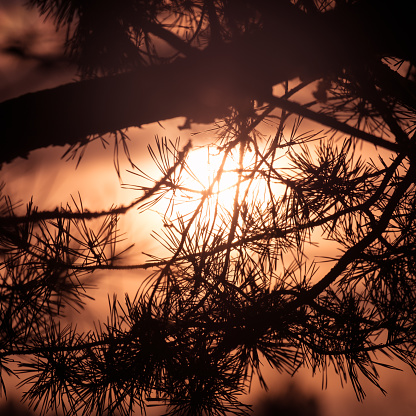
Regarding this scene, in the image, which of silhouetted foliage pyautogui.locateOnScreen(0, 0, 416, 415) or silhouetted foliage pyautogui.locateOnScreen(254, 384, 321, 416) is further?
silhouetted foliage pyautogui.locateOnScreen(254, 384, 321, 416)

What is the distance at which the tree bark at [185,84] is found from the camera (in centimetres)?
67

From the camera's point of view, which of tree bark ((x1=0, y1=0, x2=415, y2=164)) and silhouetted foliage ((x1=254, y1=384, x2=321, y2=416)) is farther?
silhouetted foliage ((x1=254, y1=384, x2=321, y2=416))

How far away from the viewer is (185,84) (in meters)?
0.69

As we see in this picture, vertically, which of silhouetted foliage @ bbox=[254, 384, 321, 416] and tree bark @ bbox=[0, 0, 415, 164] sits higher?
tree bark @ bbox=[0, 0, 415, 164]

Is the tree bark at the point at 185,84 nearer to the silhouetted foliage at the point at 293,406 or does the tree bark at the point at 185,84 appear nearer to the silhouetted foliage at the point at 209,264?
A: the silhouetted foliage at the point at 209,264

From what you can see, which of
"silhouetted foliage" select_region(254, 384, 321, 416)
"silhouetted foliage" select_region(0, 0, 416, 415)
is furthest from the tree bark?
"silhouetted foliage" select_region(254, 384, 321, 416)

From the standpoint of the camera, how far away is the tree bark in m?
0.67

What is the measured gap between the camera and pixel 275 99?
0.75 meters

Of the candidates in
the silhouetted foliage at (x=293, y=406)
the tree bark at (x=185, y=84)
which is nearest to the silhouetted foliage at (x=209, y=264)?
the tree bark at (x=185, y=84)

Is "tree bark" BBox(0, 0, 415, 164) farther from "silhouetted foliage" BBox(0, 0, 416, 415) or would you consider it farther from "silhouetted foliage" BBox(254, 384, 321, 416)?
"silhouetted foliage" BBox(254, 384, 321, 416)

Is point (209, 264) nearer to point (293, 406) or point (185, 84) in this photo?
point (185, 84)

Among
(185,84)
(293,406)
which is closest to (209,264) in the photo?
(185,84)

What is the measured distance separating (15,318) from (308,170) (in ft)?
2.01

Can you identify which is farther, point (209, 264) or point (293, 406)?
point (293, 406)
